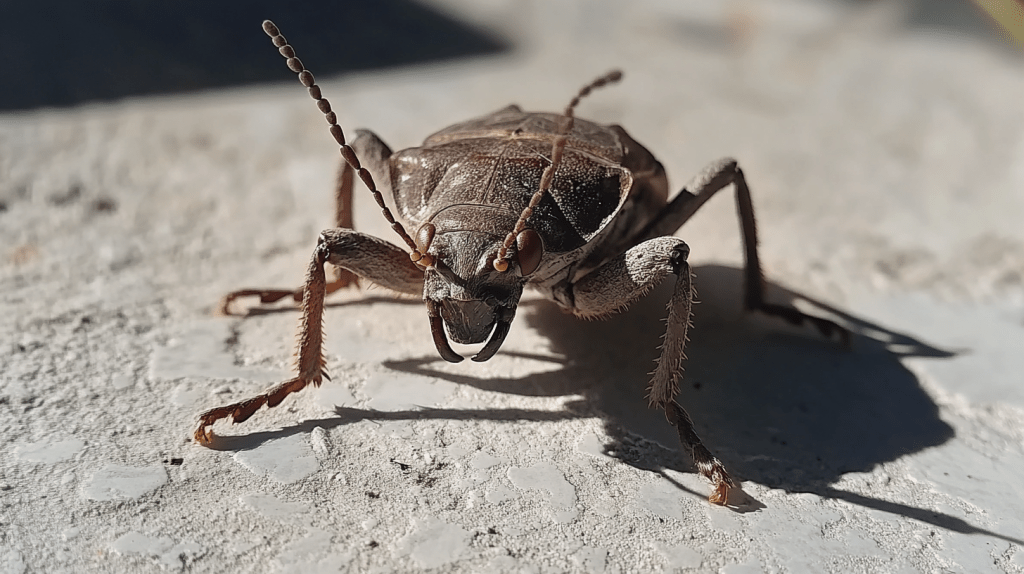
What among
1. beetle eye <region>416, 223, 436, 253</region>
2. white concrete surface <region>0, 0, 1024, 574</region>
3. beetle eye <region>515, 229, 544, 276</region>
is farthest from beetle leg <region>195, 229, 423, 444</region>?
beetle eye <region>515, 229, 544, 276</region>

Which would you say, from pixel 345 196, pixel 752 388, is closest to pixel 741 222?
pixel 752 388

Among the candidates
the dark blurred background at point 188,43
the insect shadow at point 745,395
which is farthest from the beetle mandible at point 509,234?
the dark blurred background at point 188,43

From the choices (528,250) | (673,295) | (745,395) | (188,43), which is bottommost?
(745,395)

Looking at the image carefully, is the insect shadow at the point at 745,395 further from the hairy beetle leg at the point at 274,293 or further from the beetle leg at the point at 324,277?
the beetle leg at the point at 324,277

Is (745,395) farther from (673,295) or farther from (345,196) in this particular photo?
(345,196)

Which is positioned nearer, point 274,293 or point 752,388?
point 752,388

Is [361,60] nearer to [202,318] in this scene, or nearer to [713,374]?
[202,318]

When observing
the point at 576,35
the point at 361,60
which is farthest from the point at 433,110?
the point at 576,35
